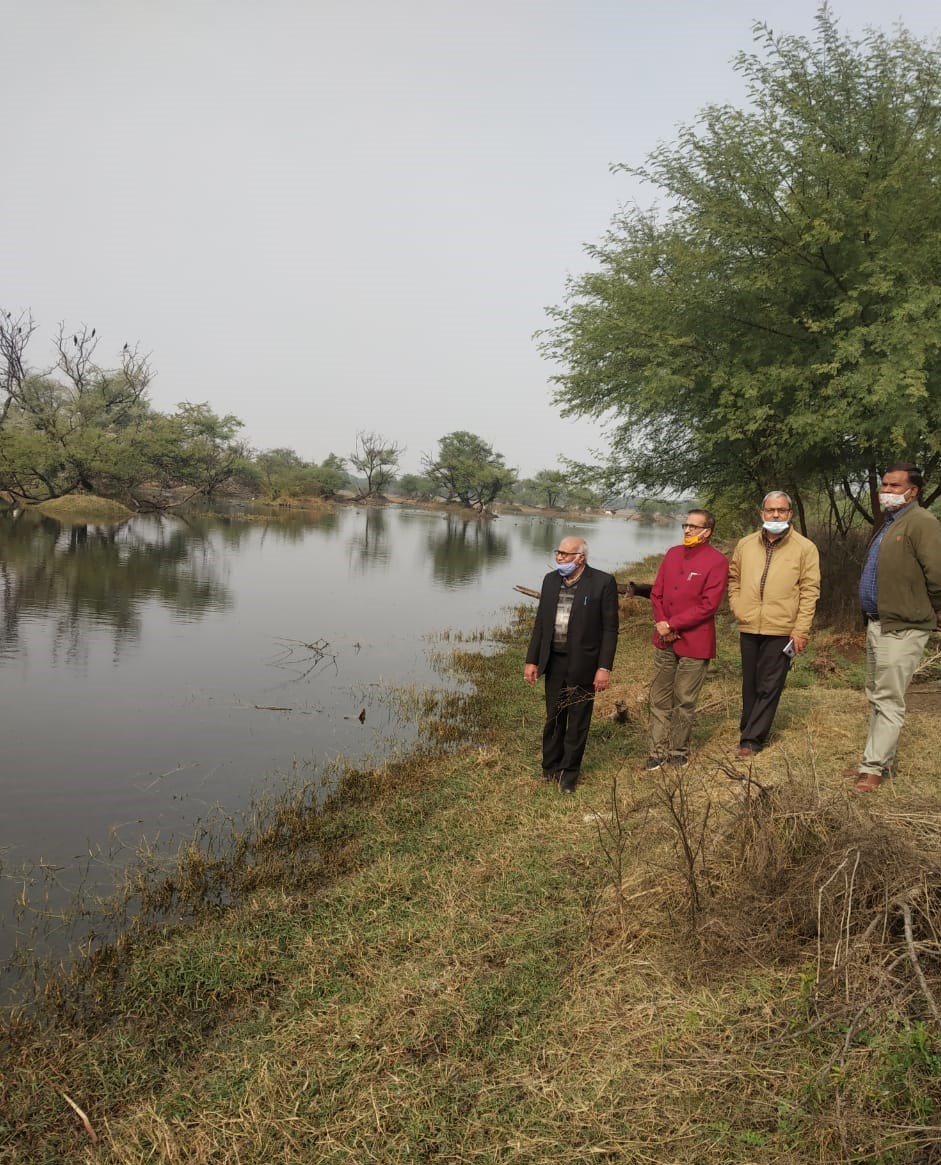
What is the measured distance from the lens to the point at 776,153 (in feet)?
32.0

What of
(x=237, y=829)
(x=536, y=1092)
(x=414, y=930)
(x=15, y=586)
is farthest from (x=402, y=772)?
(x=15, y=586)

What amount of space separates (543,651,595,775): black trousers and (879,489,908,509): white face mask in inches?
97.9

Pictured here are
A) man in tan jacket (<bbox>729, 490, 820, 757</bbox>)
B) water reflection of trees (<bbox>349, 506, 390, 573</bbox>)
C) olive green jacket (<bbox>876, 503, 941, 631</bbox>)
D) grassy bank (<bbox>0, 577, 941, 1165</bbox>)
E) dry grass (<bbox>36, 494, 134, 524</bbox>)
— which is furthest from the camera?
dry grass (<bbox>36, 494, 134, 524</bbox>)

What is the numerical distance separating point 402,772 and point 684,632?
10.7ft

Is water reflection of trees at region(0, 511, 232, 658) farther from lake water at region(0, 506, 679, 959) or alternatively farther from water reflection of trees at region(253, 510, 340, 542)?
water reflection of trees at region(253, 510, 340, 542)

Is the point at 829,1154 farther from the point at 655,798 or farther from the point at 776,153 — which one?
the point at 776,153

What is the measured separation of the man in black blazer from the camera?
5430 mm

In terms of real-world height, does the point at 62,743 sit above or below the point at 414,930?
below

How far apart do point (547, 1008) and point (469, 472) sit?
285 feet

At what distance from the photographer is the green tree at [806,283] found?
8875 mm

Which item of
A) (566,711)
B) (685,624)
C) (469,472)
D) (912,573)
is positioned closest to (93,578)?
(566,711)

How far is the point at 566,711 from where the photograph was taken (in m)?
5.95

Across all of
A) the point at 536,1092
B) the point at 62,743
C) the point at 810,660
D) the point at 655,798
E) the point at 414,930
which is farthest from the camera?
the point at 810,660

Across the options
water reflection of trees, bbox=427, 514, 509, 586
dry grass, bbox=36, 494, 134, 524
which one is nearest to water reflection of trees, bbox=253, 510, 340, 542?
dry grass, bbox=36, 494, 134, 524
